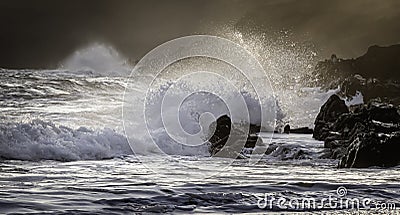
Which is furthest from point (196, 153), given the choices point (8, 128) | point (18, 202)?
point (18, 202)

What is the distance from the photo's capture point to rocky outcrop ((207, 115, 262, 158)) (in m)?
17.5

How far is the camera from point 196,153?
17.4m

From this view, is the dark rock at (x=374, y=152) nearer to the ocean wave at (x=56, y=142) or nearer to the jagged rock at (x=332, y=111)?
the ocean wave at (x=56, y=142)

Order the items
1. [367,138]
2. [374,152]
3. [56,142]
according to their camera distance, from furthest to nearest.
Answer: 1. [56,142]
2. [367,138]
3. [374,152]

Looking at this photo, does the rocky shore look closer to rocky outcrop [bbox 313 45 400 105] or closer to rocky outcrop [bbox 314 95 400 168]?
rocky outcrop [bbox 314 95 400 168]

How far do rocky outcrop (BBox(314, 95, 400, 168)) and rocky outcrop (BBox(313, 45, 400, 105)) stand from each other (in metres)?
63.9

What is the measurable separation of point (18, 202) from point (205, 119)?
15551mm

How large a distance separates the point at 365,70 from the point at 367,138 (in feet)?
287

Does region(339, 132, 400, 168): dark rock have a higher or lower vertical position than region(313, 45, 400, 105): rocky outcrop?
→ lower

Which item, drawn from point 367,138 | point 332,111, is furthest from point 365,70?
point 367,138

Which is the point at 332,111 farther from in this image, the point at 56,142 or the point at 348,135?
Answer: the point at 56,142

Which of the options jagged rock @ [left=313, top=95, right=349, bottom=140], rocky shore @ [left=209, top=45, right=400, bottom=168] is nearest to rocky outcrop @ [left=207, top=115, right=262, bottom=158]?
rocky shore @ [left=209, top=45, right=400, bottom=168]

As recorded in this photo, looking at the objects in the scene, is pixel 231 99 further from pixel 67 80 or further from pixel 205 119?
pixel 67 80

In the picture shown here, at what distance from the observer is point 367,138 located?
13.5m
